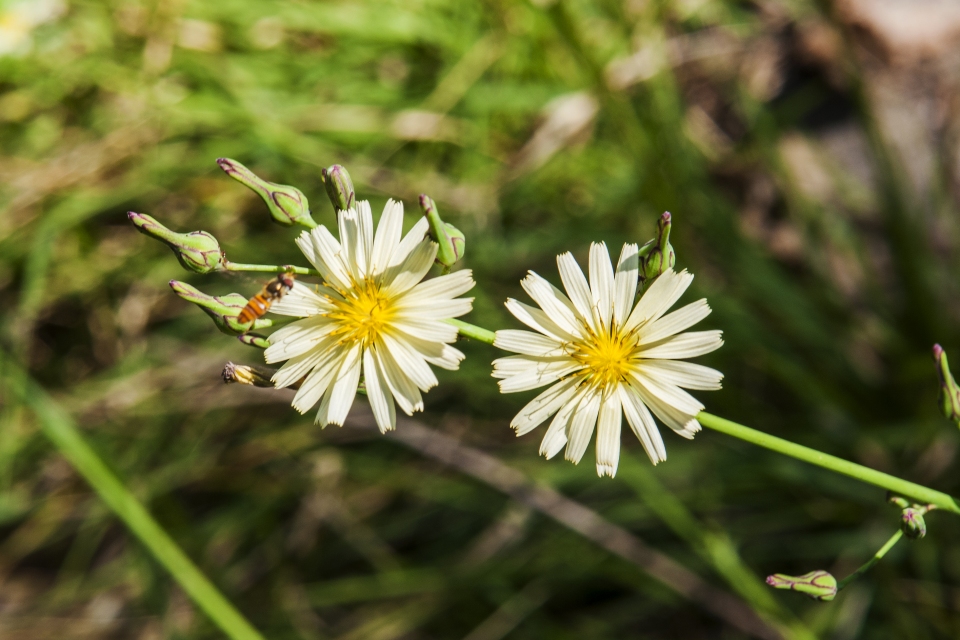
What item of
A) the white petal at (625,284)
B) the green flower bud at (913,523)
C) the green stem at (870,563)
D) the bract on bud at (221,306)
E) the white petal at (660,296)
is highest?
the white petal at (625,284)

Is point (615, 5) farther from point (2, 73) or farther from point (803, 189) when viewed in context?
point (2, 73)

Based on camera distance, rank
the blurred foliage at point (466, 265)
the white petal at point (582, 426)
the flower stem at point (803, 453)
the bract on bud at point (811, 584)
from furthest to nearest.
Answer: the blurred foliage at point (466, 265) < the white petal at point (582, 426) < the bract on bud at point (811, 584) < the flower stem at point (803, 453)

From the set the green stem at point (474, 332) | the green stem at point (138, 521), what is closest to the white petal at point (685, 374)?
the green stem at point (474, 332)

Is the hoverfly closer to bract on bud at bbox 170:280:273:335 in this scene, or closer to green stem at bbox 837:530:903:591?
bract on bud at bbox 170:280:273:335

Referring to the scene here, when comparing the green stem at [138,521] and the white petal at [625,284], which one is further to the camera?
the green stem at [138,521]

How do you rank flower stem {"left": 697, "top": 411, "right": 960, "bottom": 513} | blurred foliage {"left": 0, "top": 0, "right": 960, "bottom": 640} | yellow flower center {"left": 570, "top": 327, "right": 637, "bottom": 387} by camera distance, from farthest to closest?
blurred foliage {"left": 0, "top": 0, "right": 960, "bottom": 640} < yellow flower center {"left": 570, "top": 327, "right": 637, "bottom": 387} < flower stem {"left": 697, "top": 411, "right": 960, "bottom": 513}

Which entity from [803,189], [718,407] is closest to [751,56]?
[803,189]

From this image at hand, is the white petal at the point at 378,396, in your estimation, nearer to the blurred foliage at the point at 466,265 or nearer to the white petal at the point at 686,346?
the white petal at the point at 686,346

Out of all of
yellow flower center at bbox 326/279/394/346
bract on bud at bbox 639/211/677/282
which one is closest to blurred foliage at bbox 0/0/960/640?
yellow flower center at bbox 326/279/394/346
